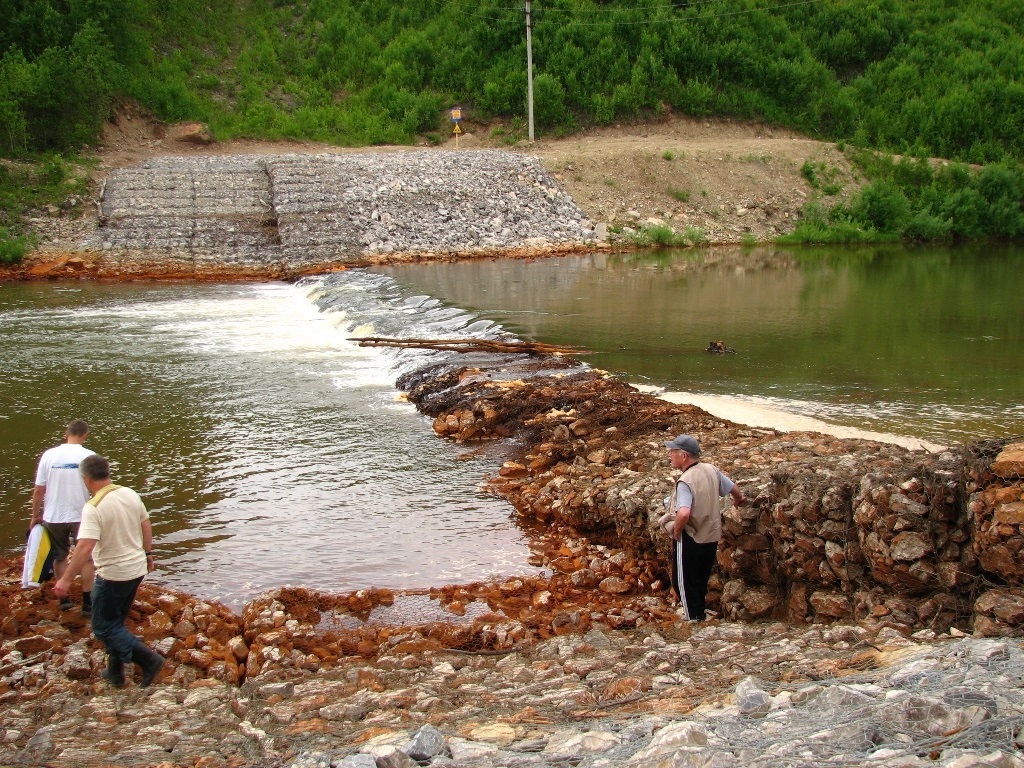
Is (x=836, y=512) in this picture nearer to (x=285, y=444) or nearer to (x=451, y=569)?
(x=451, y=569)

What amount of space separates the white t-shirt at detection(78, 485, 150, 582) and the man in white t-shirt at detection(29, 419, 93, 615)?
139 cm

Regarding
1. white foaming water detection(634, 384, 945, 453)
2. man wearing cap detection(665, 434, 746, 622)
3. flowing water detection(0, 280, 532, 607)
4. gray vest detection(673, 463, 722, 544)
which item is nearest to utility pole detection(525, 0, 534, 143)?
flowing water detection(0, 280, 532, 607)

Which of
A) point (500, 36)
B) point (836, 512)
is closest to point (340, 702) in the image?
point (836, 512)

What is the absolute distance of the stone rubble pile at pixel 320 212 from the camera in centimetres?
3372

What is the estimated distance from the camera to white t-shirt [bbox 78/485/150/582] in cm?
673

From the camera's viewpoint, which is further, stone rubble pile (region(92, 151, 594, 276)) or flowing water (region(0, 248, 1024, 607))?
stone rubble pile (region(92, 151, 594, 276))

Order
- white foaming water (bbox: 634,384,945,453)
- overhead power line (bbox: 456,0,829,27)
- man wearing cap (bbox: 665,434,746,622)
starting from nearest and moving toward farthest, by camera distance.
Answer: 1. man wearing cap (bbox: 665,434,746,622)
2. white foaming water (bbox: 634,384,945,453)
3. overhead power line (bbox: 456,0,829,27)

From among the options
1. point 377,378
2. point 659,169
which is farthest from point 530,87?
point 377,378

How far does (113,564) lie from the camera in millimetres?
6805

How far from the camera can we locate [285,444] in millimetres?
13570

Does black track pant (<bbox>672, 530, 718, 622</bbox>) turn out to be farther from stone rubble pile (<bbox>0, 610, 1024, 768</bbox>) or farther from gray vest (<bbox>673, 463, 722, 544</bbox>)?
stone rubble pile (<bbox>0, 610, 1024, 768</bbox>)

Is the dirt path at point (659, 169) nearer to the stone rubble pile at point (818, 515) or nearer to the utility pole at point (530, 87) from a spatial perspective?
the utility pole at point (530, 87)

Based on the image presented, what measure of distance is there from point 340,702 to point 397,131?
4597 centimetres

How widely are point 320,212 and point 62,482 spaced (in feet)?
97.0
